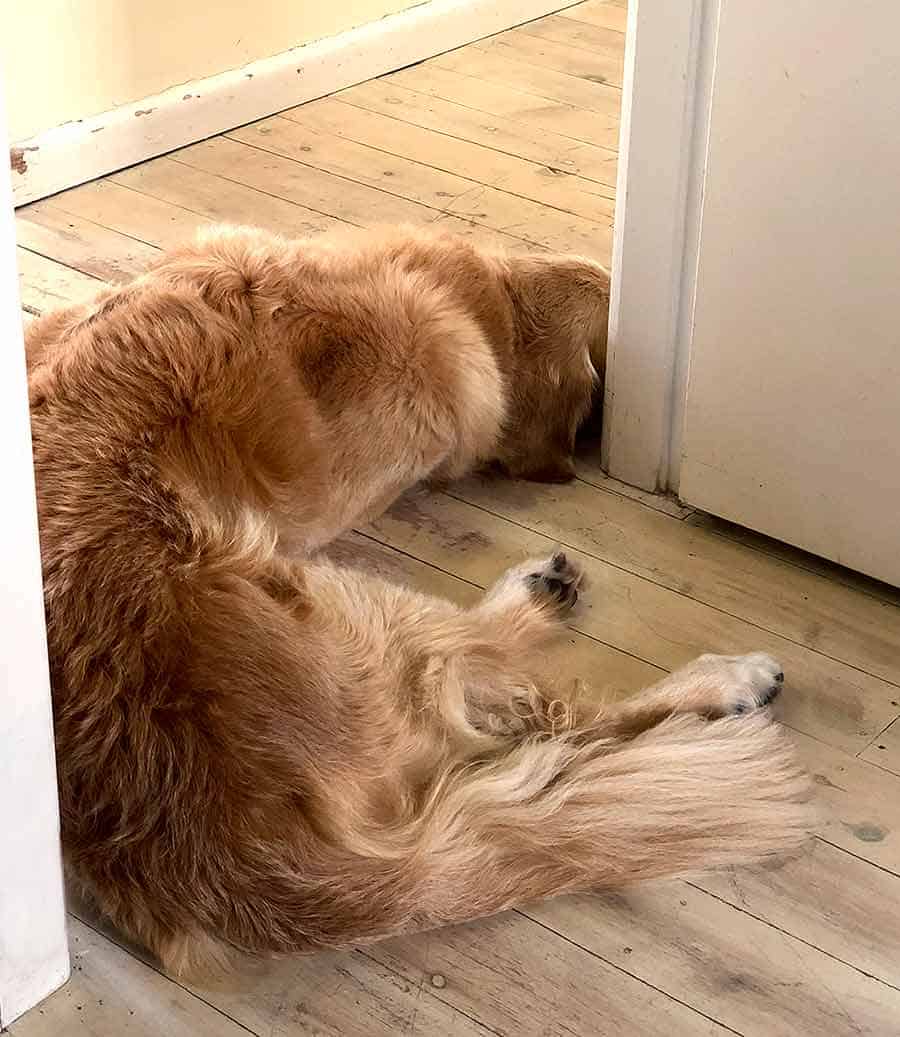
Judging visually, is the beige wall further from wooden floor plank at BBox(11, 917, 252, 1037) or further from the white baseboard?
wooden floor plank at BBox(11, 917, 252, 1037)

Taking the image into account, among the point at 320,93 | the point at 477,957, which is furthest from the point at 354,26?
the point at 477,957

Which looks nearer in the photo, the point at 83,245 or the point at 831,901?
the point at 831,901

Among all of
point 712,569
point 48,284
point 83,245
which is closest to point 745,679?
point 712,569

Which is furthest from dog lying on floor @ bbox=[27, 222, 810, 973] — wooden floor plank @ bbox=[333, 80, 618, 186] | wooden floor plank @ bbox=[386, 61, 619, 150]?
wooden floor plank @ bbox=[386, 61, 619, 150]

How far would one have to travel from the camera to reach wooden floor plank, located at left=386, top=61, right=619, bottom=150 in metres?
3.51

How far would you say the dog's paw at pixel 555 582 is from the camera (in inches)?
78.1

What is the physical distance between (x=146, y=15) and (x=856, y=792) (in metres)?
2.33

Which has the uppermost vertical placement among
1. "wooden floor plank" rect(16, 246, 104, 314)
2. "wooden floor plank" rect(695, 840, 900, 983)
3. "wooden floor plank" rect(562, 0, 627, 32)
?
"wooden floor plank" rect(562, 0, 627, 32)

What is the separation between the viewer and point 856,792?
1729mm

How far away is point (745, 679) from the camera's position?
71.9 inches

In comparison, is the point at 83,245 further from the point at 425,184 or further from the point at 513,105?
the point at 513,105

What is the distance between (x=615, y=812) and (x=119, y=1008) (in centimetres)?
54

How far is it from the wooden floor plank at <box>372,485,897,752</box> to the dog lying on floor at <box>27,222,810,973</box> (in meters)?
0.06

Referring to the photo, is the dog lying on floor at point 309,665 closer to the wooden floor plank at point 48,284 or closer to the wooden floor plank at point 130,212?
the wooden floor plank at point 48,284
